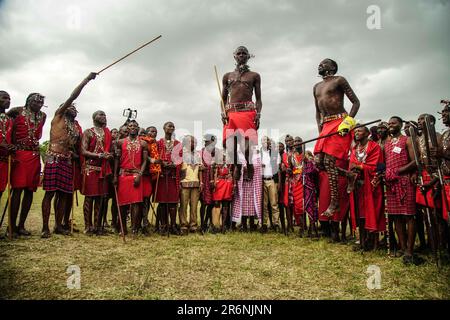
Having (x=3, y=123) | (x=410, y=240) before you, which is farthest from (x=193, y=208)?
(x=410, y=240)

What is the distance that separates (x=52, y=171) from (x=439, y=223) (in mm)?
7598

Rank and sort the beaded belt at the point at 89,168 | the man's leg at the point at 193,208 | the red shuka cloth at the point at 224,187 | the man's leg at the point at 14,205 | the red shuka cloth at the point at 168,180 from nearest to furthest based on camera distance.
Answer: the man's leg at the point at 14,205
the beaded belt at the point at 89,168
the red shuka cloth at the point at 168,180
the man's leg at the point at 193,208
the red shuka cloth at the point at 224,187

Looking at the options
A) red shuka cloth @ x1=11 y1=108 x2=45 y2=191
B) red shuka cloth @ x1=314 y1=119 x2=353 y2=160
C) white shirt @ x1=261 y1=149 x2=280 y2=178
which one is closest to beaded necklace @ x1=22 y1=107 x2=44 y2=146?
red shuka cloth @ x1=11 y1=108 x2=45 y2=191

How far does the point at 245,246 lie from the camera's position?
611 cm

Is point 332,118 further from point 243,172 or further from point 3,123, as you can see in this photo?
point 3,123

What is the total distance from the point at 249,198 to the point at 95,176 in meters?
4.01

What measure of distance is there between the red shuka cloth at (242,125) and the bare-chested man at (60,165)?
322 centimetres

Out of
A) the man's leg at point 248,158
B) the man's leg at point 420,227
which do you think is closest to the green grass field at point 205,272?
the man's leg at point 420,227

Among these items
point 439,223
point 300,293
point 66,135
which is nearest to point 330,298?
point 300,293

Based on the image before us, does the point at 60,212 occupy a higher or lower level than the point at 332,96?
lower

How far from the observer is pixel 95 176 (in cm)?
752

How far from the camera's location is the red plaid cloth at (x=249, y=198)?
8.72 metres

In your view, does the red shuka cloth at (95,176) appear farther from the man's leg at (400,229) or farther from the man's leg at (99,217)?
the man's leg at (400,229)
